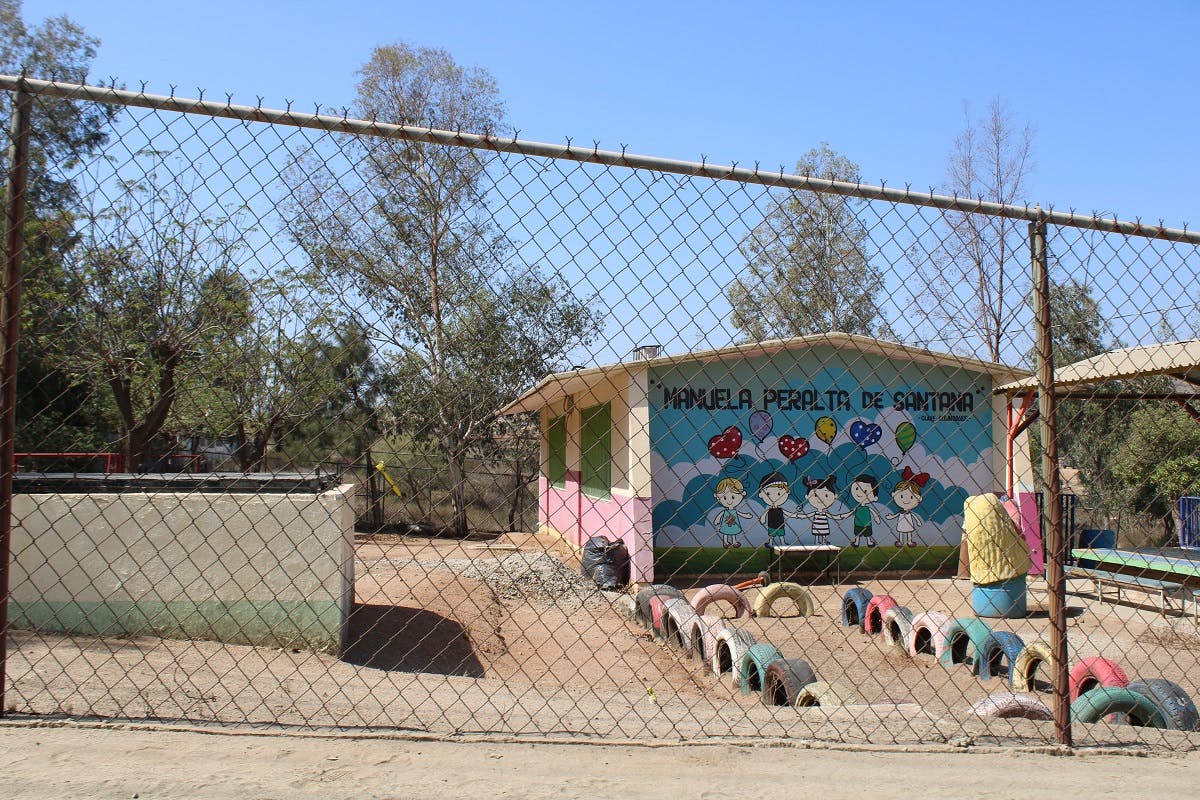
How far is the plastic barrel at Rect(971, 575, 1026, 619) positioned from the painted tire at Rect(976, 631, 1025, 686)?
102 inches

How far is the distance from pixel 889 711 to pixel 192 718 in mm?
2795

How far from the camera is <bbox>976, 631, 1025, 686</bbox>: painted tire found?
6.92 metres

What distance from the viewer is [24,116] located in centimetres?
275

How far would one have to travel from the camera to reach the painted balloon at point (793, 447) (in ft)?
44.3

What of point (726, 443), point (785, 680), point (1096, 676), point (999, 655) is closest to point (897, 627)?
point (999, 655)

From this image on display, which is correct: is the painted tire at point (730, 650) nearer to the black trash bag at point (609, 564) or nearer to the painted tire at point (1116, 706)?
the painted tire at point (1116, 706)

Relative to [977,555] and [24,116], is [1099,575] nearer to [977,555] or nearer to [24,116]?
[977,555]

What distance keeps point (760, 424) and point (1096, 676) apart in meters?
7.94

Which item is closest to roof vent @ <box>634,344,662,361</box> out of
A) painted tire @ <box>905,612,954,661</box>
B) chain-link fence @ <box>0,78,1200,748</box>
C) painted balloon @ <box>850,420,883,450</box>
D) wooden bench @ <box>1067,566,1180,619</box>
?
chain-link fence @ <box>0,78,1200,748</box>

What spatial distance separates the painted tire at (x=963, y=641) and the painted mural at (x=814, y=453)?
17.3 feet

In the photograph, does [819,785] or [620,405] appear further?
[620,405]

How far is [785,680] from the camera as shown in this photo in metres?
5.81

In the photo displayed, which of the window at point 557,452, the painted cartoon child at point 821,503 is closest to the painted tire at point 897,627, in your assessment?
the painted cartoon child at point 821,503

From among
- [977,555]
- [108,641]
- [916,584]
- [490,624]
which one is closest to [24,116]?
[108,641]
